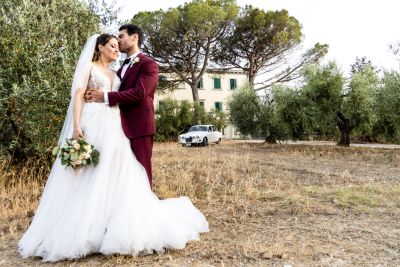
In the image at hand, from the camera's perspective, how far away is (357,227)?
5051mm

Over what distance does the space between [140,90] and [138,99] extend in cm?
10

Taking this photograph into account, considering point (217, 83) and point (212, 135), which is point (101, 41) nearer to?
point (212, 135)

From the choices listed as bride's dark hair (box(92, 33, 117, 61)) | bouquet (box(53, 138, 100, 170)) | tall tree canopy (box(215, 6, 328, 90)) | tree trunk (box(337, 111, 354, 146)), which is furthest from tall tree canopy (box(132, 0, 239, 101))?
bouquet (box(53, 138, 100, 170))

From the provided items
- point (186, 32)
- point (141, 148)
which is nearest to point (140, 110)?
point (141, 148)

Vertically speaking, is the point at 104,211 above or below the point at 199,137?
below

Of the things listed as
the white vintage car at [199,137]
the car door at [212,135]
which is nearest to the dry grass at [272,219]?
the white vintage car at [199,137]

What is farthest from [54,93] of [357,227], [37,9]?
[357,227]

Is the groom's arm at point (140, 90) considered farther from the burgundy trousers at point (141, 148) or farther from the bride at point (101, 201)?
the burgundy trousers at point (141, 148)

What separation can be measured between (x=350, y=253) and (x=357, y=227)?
1.06 metres

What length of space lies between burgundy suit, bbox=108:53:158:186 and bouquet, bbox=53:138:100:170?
0.43m

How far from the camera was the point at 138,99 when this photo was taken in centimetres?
432

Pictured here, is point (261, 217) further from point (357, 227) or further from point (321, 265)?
point (321, 265)

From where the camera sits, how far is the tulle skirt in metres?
4.00

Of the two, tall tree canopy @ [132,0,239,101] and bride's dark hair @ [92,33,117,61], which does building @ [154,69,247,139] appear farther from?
bride's dark hair @ [92,33,117,61]
